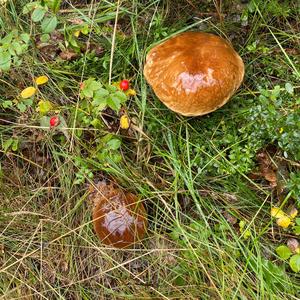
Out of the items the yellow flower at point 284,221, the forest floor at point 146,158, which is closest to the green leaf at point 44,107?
the forest floor at point 146,158

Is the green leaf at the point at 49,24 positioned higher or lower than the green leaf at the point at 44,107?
higher

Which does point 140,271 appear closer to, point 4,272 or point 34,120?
point 4,272

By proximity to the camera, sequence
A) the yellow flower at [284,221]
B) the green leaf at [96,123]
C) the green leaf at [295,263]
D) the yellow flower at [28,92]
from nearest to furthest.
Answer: the green leaf at [295,263] → the yellow flower at [284,221] → the green leaf at [96,123] → the yellow flower at [28,92]

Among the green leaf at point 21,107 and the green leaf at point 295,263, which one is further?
the green leaf at point 21,107

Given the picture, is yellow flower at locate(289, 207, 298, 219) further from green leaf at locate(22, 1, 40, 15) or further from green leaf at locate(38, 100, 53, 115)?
green leaf at locate(22, 1, 40, 15)

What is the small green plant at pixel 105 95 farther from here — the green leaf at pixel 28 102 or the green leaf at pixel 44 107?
the green leaf at pixel 28 102

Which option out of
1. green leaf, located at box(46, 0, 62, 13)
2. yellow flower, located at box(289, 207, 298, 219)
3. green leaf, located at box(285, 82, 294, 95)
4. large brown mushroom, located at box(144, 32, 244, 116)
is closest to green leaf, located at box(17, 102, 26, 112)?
green leaf, located at box(46, 0, 62, 13)

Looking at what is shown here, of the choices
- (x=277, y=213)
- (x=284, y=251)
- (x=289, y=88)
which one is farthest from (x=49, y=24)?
(x=284, y=251)

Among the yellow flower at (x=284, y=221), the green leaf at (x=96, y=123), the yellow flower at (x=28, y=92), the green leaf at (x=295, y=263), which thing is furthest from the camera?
the yellow flower at (x=28, y=92)

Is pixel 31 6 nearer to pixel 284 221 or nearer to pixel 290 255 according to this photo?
pixel 284 221
